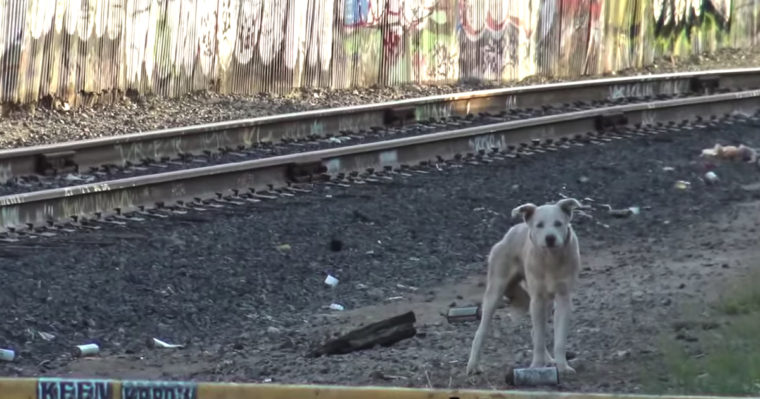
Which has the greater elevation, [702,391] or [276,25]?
[276,25]

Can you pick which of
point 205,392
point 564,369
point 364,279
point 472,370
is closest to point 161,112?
point 364,279

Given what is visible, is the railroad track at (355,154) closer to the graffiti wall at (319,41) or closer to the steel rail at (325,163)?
the steel rail at (325,163)

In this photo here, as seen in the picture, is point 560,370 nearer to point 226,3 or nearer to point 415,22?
point 226,3

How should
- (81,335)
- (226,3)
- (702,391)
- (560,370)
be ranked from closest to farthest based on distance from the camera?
(702,391), (560,370), (81,335), (226,3)

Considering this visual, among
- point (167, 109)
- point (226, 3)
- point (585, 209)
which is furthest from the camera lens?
point (226, 3)

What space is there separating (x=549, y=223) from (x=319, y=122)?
9413 mm

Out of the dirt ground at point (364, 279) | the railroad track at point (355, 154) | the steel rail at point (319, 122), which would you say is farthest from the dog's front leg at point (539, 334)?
the steel rail at point (319, 122)

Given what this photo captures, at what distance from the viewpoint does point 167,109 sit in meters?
18.9

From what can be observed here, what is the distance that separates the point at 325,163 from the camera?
14.1m

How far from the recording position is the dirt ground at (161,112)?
16.9 metres

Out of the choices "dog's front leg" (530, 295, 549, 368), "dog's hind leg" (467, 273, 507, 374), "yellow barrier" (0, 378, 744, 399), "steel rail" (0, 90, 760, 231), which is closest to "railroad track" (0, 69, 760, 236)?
"steel rail" (0, 90, 760, 231)

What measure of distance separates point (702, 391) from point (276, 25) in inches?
587

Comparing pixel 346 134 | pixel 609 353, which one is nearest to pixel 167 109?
pixel 346 134

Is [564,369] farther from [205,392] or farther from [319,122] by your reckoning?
[319,122]
